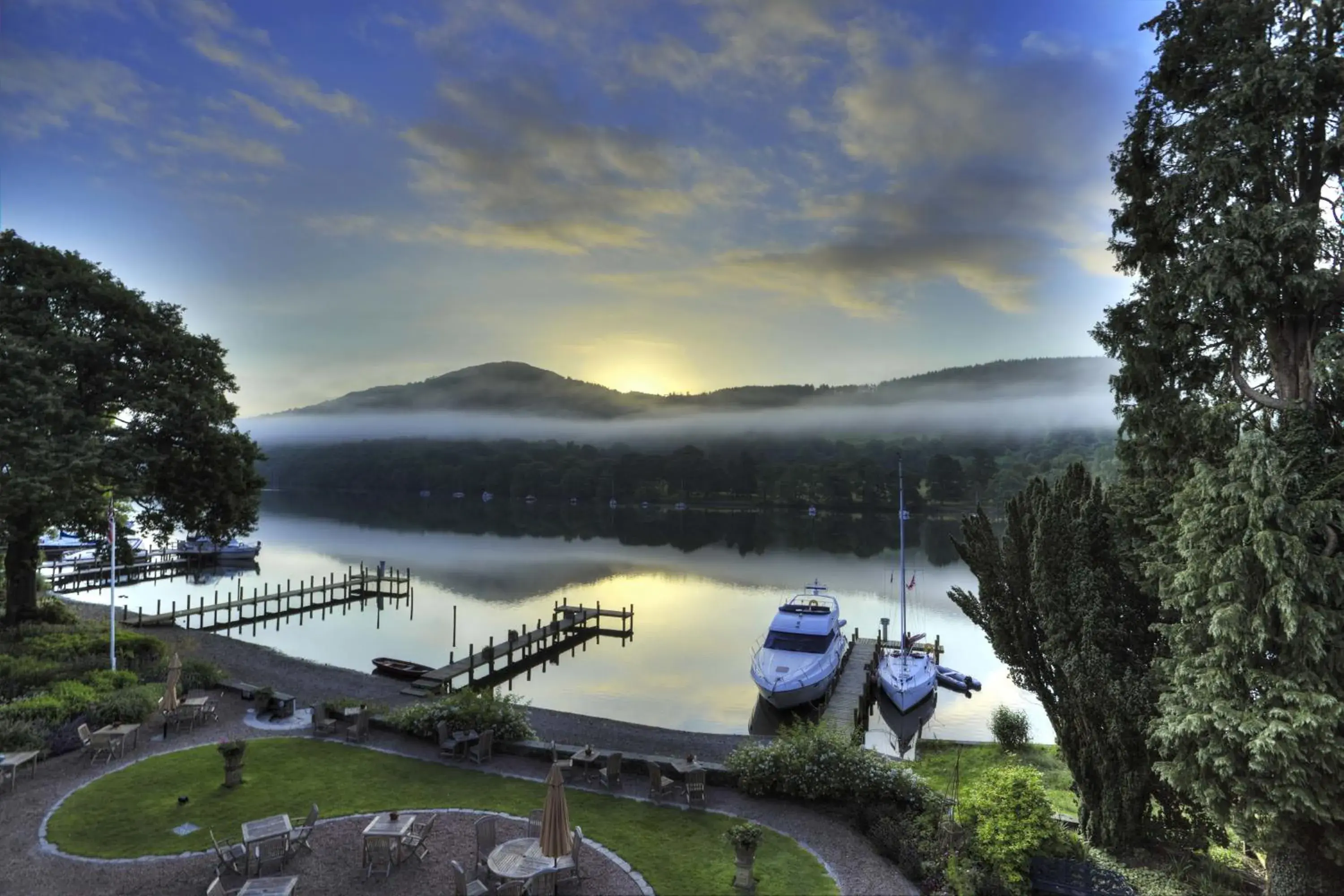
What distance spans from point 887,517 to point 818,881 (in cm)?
12514

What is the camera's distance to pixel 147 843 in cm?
1291

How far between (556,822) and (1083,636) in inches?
440

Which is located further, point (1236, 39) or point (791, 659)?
point (791, 659)

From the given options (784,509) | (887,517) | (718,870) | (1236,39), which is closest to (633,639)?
(718,870)

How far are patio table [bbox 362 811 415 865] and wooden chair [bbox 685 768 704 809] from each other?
18.7ft

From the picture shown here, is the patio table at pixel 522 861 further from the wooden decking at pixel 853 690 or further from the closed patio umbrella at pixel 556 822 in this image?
the wooden decking at pixel 853 690

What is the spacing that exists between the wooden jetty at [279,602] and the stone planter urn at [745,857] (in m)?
35.4

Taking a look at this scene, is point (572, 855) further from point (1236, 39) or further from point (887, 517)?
point (887, 517)

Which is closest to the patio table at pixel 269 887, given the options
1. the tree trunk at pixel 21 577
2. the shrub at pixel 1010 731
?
the shrub at pixel 1010 731

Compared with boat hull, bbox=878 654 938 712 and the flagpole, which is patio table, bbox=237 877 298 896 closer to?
the flagpole

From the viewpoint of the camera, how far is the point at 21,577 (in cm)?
2775

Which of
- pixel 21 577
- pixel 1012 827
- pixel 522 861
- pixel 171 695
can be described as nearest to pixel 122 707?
pixel 171 695

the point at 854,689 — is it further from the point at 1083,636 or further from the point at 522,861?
the point at 522,861

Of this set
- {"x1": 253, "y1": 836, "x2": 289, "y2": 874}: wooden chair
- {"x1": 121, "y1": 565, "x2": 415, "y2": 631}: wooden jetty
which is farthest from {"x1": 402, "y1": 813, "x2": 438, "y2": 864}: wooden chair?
{"x1": 121, "y1": 565, "x2": 415, "y2": 631}: wooden jetty
